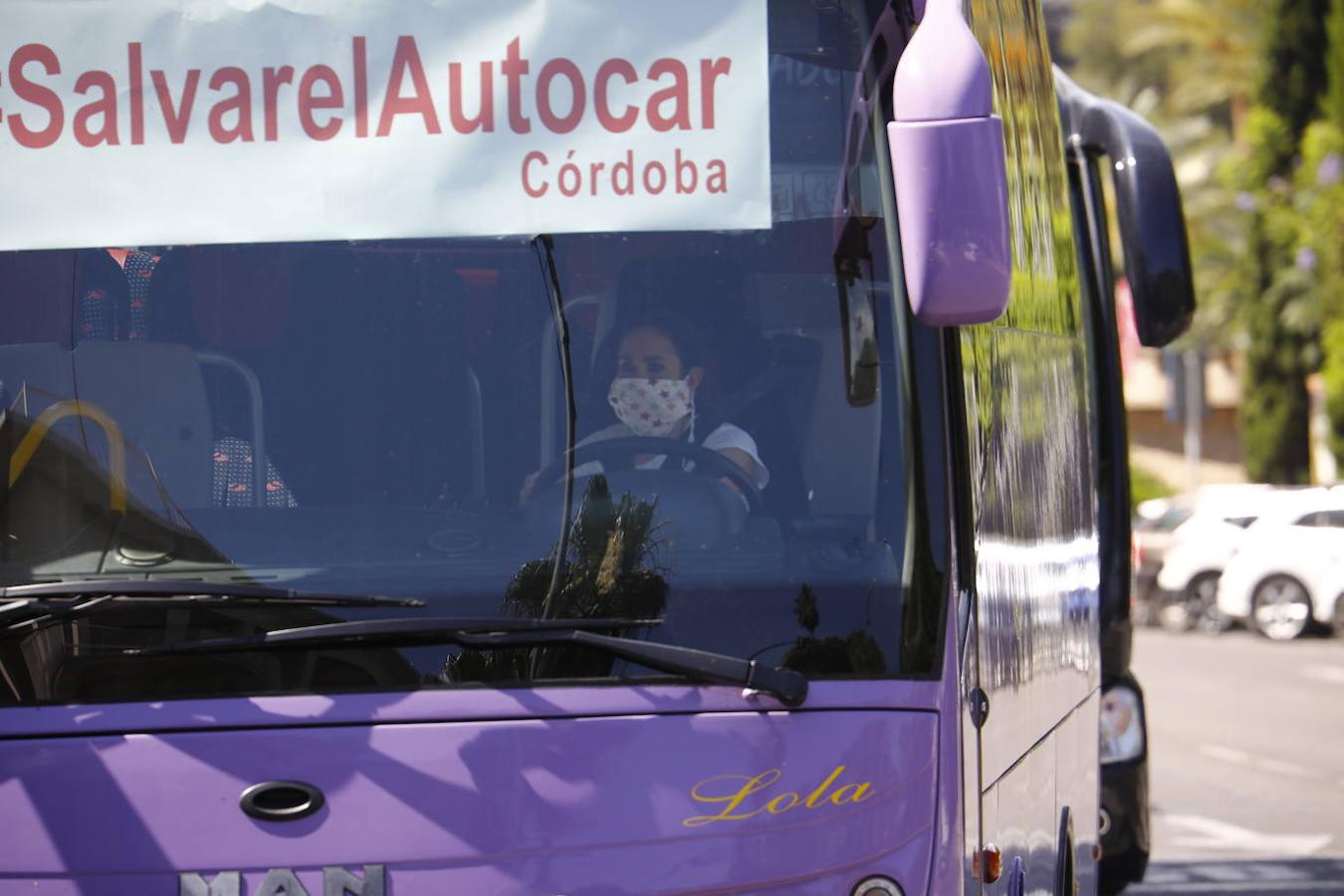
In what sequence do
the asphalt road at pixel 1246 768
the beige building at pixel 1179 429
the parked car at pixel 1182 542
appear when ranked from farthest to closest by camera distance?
the beige building at pixel 1179 429 → the parked car at pixel 1182 542 → the asphalt road at pixel 1246 768

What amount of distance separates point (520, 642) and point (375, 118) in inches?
36.8

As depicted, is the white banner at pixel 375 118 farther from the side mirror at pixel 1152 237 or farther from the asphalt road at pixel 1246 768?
the asphalt road at pixel 1246 768

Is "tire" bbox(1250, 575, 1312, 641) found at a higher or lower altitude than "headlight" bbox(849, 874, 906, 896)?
lower

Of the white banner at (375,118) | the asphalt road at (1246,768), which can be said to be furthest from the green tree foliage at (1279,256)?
the white banner at (375,118)

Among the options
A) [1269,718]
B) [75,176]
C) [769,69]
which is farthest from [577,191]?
[1269,718]

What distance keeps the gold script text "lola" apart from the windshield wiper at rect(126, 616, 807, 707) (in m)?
0.13

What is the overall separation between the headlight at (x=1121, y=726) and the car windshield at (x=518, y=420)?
3350 millimetres

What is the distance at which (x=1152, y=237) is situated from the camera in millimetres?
6078

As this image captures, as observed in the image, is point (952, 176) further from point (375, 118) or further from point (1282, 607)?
point (1282, 607)

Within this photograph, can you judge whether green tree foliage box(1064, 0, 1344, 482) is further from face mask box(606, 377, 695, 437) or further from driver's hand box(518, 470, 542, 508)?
driver's hand box(518, 470, 542, 508)

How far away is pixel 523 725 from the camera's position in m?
3.37

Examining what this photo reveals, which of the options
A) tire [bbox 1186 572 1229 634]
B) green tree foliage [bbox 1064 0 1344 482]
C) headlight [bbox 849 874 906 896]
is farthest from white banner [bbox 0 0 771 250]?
green tree foliage [bbox 1064 0 1344 482]

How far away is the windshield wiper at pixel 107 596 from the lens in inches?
134

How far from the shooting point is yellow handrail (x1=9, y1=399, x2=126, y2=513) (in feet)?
11.9
